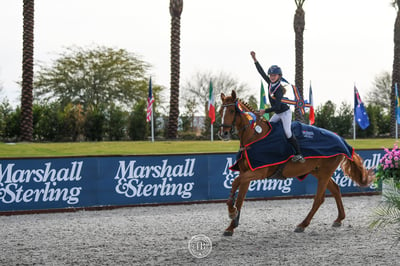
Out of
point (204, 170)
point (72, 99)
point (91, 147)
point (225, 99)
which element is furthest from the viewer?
point (72, 99)

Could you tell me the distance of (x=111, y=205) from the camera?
1230 cm

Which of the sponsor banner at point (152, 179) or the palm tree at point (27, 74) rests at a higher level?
the palm tree at point (27, 74)

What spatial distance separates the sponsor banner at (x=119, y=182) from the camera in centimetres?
1165

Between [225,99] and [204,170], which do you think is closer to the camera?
[225,99]

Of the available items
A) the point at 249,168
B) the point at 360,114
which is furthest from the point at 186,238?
the point at 360,114

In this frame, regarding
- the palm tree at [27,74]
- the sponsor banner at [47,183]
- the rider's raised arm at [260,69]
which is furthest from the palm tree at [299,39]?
the rider's raised arm at [260,69]

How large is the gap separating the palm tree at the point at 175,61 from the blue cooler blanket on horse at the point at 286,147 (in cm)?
1781

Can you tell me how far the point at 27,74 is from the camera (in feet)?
77.1

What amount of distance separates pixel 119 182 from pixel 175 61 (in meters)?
15.9

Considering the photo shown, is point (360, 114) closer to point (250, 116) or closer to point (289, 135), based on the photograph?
point (289, 135)

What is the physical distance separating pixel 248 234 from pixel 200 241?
107cm

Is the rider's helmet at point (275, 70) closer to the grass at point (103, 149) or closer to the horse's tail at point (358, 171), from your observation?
the horse's tail at point (358, 171)

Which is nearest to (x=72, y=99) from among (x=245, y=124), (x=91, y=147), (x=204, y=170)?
(x=91, y=147)

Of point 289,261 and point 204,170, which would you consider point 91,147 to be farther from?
point 289,261
